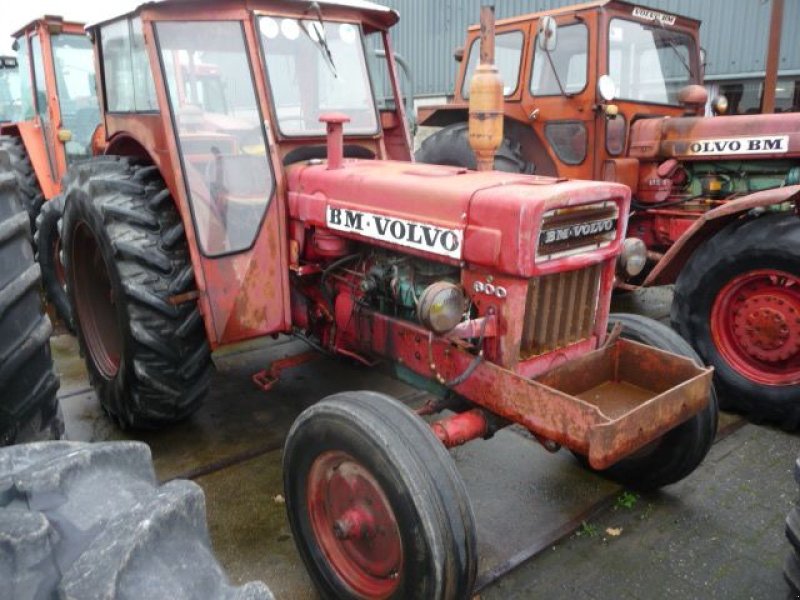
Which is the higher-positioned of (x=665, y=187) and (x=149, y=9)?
(x=149, y=9)

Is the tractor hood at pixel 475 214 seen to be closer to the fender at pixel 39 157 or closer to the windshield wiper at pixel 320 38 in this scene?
the windshield wiper at pixel 320 38

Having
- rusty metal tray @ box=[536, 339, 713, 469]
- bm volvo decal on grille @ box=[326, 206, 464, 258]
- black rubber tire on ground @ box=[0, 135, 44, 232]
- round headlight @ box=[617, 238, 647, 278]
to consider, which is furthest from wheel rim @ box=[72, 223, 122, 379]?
black rubber tire on ground @ box=[0, 135, 44, 232]

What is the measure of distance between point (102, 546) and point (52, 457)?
270 mm

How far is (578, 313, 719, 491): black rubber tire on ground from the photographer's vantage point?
2.74 meters

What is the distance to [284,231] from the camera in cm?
312

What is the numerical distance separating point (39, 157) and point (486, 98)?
16.3ft

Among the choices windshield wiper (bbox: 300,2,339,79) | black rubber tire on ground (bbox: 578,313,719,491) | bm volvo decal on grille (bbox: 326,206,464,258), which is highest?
windshield wiper (bbox: 300,2,339,79)

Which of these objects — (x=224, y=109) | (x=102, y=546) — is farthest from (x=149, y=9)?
(x=102, y=546)

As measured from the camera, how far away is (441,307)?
2289mm

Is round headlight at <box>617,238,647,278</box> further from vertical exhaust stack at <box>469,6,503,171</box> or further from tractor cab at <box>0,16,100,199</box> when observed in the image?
tractor cab at <box>0,16,100,199</box>

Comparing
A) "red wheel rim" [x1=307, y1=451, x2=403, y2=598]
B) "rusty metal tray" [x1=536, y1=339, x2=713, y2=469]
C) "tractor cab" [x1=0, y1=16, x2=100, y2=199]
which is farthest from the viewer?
"tractor cab" [x1=0, y1=16, x2=100, y2=199]

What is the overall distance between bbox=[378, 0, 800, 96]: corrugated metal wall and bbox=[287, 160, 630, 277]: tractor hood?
7.59 meters

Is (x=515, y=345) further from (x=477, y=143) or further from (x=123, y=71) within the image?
(x=123, y=71)

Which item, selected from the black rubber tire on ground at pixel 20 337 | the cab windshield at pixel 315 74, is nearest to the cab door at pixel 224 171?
the cab windshield at pixel 315 74
